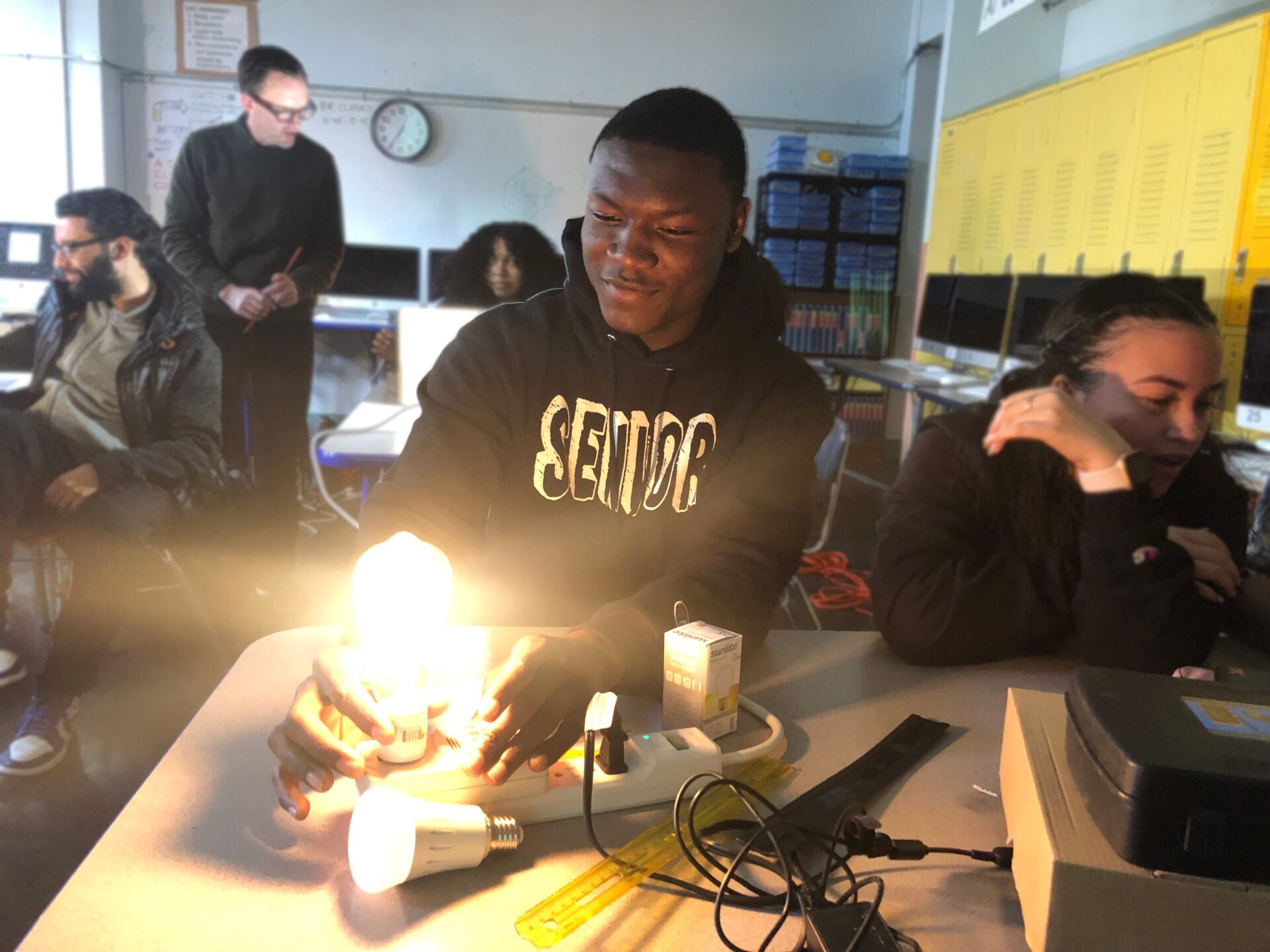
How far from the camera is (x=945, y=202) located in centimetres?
609

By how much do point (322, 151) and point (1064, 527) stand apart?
11.5 feet

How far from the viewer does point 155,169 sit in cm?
623

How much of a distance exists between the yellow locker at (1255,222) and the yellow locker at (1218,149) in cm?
3

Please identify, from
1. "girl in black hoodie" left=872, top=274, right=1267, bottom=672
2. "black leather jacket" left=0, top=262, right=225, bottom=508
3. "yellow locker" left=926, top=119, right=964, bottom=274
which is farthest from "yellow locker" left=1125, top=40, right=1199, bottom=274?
"black leather jacket" left=0, top=262, right=225, bottom=508

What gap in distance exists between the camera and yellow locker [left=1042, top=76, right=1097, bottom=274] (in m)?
4.66

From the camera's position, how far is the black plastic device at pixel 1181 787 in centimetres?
57

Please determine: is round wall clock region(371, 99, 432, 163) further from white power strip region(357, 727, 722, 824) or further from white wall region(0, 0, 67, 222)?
white power strip region(357, 727, 722, 824)

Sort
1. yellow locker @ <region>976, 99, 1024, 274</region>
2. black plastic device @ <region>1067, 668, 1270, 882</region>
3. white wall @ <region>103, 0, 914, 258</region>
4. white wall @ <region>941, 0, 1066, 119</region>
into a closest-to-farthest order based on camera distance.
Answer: black plastic device @ <region>1067, 668, 1270, 882</region> → white wall @ <region>941, 0, 1066, 119</region> → yellow locker @ <region>976, 99, 1024, 274</region> → white wall @ <region>103, 0, 914, 258</region>

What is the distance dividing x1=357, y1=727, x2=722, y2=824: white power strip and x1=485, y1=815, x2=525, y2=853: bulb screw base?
0.03 m

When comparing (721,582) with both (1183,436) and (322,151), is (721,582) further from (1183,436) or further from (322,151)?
(322,151)

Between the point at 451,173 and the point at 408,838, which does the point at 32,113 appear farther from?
the point at 408,838

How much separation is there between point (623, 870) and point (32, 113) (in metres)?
6.81

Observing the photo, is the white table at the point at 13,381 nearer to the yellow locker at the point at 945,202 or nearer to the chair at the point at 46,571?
the chair at the point at 46,571

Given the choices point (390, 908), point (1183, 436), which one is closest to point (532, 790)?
point (390, 908)
